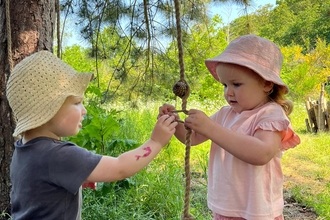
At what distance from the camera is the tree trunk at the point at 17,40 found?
1787 millimetres

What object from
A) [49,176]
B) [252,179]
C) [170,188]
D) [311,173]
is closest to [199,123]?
[252,179]

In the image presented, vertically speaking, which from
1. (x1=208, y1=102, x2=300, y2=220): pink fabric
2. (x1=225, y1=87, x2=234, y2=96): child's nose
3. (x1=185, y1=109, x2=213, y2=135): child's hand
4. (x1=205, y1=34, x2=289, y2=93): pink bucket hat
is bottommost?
(x1=208, y1=102, x2=300, y2=220): pink fabric

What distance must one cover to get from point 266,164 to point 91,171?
49 cm

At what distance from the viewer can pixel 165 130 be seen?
921mm

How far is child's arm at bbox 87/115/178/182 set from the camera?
2.77ft

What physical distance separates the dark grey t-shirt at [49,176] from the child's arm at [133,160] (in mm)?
22

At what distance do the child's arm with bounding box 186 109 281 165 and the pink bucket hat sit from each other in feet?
0.55

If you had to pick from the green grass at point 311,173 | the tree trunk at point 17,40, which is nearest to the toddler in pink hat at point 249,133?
the tree trunk at point 17,40

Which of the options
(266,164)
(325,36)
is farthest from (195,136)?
(325,36)

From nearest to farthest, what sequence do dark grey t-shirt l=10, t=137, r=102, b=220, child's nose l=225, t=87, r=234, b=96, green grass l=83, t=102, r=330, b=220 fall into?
dark grey t-shirt l=10, t=137, r=102, b=220 → child's nose l=225, t=87, r=234, b=96 → green grass l=83, t=102, r=330, b=220

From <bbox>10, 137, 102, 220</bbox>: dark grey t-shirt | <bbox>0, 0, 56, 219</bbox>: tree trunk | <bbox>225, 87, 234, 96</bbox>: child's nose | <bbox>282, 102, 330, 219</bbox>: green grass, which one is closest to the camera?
<bbox>10, 137, 102, 220</bbox>: dark grey t-shirt

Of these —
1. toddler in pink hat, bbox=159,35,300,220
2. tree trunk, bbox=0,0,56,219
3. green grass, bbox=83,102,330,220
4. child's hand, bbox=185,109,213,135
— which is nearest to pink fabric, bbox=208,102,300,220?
toddler in pink hat, bbox=159,35,300,220

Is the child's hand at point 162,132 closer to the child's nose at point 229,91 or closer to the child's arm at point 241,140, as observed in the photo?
the child's arm at point 241,140

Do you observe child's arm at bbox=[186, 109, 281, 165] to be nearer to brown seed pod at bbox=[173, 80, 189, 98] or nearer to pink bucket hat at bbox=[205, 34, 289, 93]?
brown seed pod at bbox=[173, 80, 189, 98]
